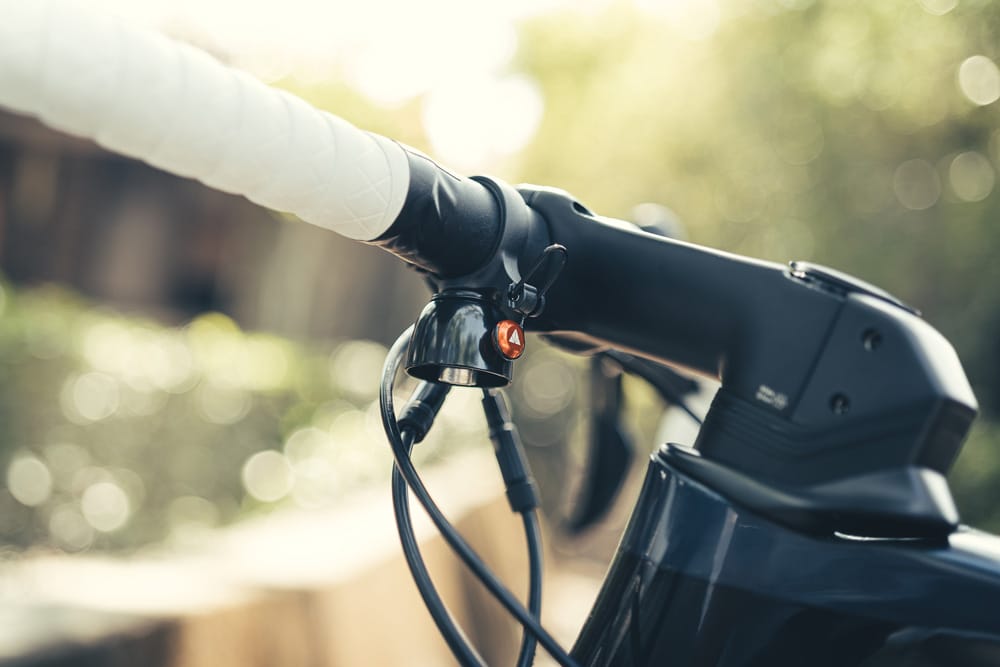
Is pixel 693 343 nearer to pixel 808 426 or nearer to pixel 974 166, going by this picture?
pixel 808 426

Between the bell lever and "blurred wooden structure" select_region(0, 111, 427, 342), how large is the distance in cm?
1103

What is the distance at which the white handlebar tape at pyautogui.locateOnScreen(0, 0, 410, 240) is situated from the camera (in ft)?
1.89

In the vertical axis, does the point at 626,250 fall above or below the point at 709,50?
below

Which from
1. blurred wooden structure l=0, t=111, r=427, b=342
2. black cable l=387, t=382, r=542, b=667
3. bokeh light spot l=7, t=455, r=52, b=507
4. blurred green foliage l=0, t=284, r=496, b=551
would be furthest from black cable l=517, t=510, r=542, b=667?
blurred wooden structure l=0, t=111, r=427, b=342

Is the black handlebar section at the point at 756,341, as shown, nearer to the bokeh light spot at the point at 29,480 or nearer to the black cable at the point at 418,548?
the black cable at the point at 418,548

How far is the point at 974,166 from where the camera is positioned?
8.91 metres

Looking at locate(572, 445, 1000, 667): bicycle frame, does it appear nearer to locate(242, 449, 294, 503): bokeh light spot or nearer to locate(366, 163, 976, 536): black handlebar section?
locate(366, 163, 976, 536): black handlebar section

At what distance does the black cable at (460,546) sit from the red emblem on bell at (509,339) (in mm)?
126

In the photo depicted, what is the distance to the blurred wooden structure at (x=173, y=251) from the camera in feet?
38.0

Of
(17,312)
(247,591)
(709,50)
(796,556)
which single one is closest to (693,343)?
(796,556)

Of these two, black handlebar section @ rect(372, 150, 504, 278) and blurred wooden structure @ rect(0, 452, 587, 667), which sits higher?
black handlebar section @ rect(372, 150, 504, 278)

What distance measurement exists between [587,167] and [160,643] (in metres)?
10.7

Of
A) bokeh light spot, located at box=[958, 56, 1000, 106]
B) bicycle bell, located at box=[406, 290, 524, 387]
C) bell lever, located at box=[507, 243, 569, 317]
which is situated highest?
bokeh light spot, located at box=[958, 56, 1000, 106]

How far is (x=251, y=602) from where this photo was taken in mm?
2172
